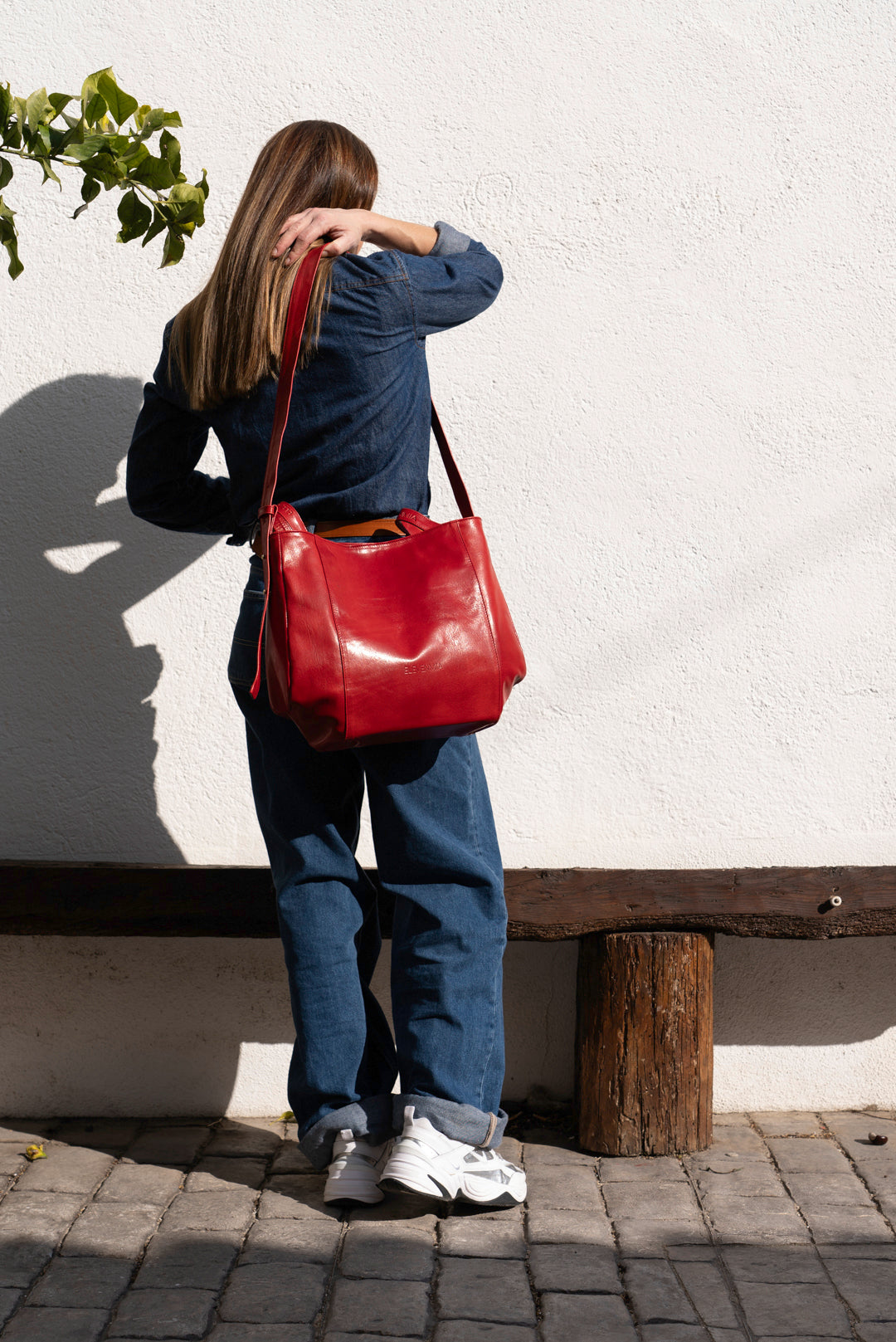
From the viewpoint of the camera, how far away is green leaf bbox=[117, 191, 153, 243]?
1.73 meters

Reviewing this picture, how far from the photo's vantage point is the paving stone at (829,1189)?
2.60 metres

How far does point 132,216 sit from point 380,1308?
1.87m

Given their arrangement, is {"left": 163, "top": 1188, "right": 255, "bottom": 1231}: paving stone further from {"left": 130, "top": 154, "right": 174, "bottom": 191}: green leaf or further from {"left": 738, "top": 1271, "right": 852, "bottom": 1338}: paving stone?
{"left": 130, "top": 154, "right": 174, "bottom": 191}: green leaf

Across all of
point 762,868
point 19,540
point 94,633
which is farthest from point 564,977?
point 19,540

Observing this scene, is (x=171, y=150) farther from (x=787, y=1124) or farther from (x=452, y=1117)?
(x=787, y=1124)

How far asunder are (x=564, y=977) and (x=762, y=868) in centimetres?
64

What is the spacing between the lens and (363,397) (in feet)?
7.45

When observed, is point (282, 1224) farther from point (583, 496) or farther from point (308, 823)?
point (583, 496)

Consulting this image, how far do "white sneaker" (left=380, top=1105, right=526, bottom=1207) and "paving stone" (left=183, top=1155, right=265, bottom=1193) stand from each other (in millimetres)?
372

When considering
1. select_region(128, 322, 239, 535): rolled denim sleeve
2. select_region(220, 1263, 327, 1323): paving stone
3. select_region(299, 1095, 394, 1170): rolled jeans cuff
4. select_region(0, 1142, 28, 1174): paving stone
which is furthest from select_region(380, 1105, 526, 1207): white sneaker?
select_region(128, 322, 239, 535): rolled denim sleeve

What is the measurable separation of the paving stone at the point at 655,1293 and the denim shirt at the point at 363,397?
1539 millimetres

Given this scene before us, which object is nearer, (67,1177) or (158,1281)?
(158,1281)

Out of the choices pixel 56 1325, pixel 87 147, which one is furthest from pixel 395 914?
pixel 87 147

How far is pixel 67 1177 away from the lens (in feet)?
8.88
